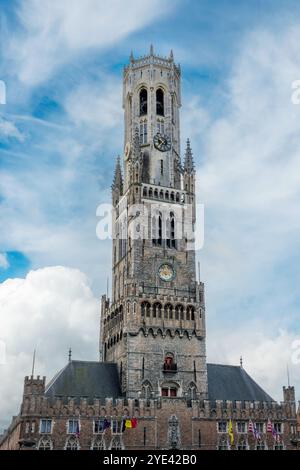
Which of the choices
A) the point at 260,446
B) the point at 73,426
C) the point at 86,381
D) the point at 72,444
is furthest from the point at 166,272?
the point at 72,444

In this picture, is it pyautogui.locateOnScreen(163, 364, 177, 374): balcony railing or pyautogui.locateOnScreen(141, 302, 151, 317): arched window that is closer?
pyautogui.locateOnScreen(163, 364, 177, 374): balcony railing

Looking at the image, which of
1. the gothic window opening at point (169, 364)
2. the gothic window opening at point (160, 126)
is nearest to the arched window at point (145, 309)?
the gothic window opening at point (169, 364)

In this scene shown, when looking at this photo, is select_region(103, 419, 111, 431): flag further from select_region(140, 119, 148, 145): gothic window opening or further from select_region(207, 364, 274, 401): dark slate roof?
select_region(140, 119, 148, 145): gothic window opening

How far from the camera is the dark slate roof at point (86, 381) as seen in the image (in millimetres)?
80750

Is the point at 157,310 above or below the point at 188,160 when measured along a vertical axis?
below

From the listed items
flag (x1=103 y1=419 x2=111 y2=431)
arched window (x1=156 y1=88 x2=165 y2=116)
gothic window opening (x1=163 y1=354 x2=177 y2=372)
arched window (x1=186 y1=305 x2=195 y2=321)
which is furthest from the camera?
arched window (x1=156 y1=88 x2=165 y2=116)

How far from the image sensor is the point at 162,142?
101 meters

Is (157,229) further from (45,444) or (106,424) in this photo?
(45,444)

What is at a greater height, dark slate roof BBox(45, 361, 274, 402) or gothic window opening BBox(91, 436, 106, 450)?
dark slate roof BBox(45, 361, 274, 402)

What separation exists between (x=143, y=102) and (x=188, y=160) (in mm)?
13168

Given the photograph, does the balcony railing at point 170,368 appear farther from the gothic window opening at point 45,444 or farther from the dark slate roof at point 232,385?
the gothic window opening at point 45,444

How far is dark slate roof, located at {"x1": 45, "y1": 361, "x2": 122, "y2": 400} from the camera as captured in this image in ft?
265

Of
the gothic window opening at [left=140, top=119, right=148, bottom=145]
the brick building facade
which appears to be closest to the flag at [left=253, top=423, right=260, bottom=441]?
the brick building facade
